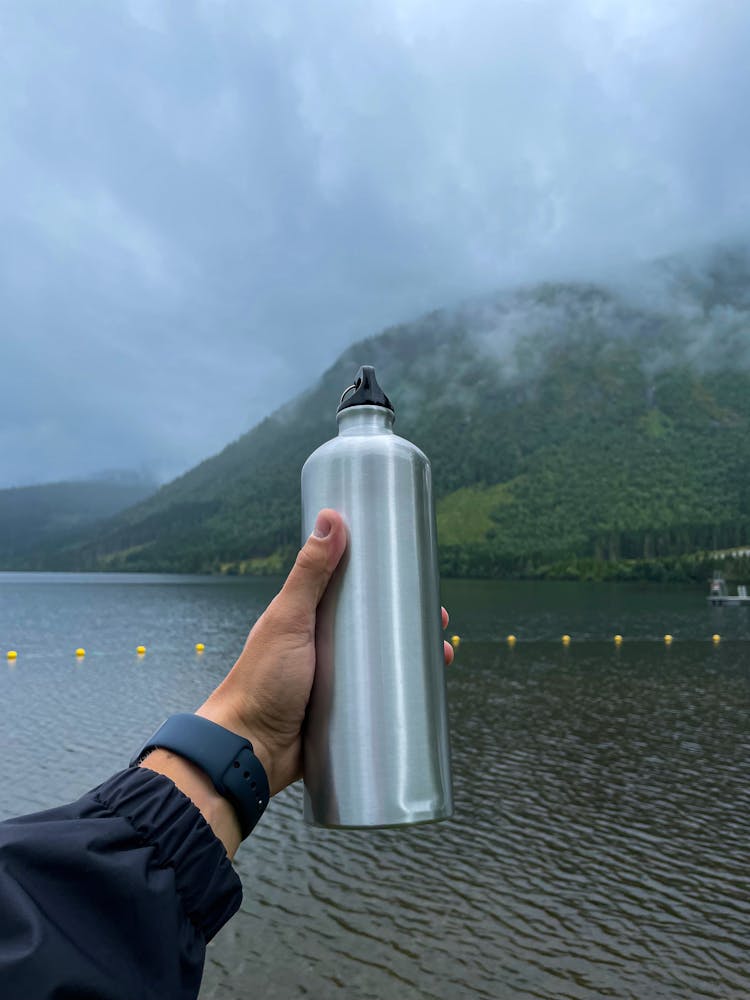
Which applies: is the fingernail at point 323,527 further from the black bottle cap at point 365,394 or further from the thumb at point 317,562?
the black bottle cap at point 365,394

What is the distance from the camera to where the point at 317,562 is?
2176 millimetres

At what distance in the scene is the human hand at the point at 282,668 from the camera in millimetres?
2203

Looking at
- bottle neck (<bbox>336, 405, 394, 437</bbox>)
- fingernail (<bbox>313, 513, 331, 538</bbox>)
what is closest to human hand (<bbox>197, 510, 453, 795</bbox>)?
fingernail (<bbox>313, 513, 331, 538</bbox>)

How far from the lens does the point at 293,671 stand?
2318mm

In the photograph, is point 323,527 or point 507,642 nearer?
point 323,527

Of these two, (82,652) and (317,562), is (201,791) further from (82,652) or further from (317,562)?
(82,652)

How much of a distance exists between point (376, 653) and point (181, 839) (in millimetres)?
783

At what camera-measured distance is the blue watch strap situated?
6.26 feet

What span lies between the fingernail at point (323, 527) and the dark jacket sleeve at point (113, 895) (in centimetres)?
83

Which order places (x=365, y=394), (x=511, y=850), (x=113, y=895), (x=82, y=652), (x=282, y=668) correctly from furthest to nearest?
(x=82, y=652), (x=511, y=850), (x=365, y=394), (x=282, y=668), (x=113, y=895)

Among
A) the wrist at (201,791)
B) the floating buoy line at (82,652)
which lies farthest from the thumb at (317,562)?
the floating buoy line at (82,652)

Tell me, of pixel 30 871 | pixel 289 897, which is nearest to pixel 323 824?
pixel 30 871

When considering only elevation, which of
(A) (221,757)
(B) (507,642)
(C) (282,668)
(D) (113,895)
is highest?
(C) (282,668)

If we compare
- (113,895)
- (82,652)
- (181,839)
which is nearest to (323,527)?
(181,839)
